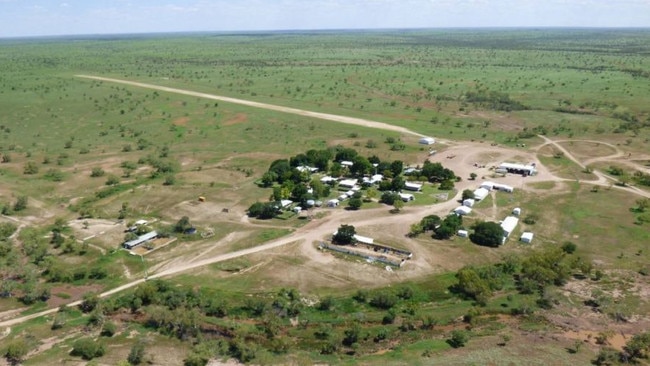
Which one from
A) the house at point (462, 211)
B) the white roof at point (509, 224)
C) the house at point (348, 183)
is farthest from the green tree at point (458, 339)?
the house at point (348, 183)

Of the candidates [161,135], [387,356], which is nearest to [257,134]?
[161,135]

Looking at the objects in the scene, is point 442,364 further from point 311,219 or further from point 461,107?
point 461,107

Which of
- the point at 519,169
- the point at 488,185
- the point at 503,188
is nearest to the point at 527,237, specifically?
the point at 503,188

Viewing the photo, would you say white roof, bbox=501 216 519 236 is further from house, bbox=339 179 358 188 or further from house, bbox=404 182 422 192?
house, bbox=339 179 358 188

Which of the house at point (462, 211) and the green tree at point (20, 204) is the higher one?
the green tree at point (20, 204)

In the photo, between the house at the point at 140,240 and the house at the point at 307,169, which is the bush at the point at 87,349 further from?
the house at the point at 307,169

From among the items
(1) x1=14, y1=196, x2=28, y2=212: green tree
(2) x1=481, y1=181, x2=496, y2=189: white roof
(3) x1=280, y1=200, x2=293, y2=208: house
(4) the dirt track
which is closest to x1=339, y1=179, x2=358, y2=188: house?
(4) the dirt track

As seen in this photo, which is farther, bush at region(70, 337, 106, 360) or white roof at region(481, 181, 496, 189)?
white roof at region(481, 181, 496, 189)
